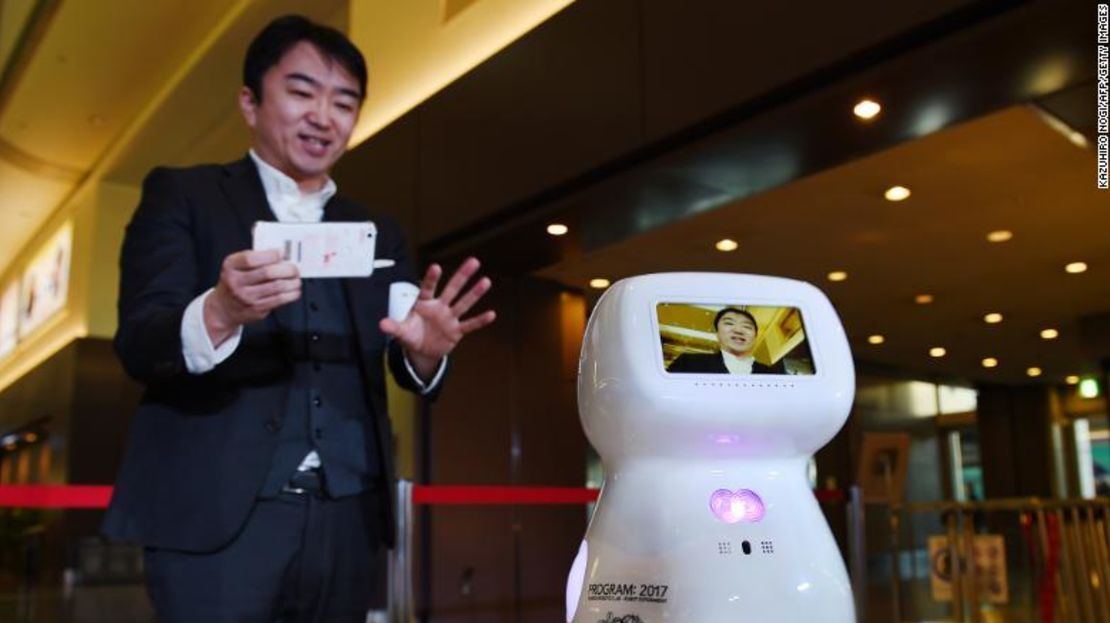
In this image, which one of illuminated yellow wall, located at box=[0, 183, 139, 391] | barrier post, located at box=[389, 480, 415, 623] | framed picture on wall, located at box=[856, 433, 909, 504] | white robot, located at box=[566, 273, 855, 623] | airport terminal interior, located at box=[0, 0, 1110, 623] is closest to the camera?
white robot, located at box=[566, 273, 855, 623]

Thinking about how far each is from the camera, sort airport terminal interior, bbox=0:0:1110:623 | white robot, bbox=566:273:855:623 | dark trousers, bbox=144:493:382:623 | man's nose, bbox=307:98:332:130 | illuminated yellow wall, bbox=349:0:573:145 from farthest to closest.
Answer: illuminated yellow wall, bbox=349:0:573:145 → airport terminal interior, bbox=0:0:1110:623 → man's nose, bbox=307:98:332:130 → white robot, bbox=566:273:855:623 → dark trousers, bbox=144:493:382:623

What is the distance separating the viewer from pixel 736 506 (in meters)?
1.28

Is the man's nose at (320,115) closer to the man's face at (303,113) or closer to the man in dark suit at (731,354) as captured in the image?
the man's face at (303,113)

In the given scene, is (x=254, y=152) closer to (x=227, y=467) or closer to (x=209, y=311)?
(x=209, y=311)

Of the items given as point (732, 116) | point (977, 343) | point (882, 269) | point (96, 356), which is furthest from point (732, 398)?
point (96, 356)

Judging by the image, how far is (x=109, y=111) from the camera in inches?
286

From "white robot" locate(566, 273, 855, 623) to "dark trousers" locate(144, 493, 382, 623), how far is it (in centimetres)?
33

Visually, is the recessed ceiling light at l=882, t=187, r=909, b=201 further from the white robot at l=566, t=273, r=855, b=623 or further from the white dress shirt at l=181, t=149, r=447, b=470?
the white dress shirt at l=181, t=149, r=447, b=470

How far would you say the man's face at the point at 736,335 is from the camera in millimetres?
1356

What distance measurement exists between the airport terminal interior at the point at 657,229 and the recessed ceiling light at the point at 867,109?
0.01 meters

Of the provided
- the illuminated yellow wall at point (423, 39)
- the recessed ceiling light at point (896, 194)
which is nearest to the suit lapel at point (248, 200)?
the illuminated yellow wall at point (423, 39)

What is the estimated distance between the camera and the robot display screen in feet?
4.42

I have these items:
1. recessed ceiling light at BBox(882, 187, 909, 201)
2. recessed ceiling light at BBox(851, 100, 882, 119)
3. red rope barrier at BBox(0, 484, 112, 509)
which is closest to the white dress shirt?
red rope barrier at BBox(0, 484, 112, 509)

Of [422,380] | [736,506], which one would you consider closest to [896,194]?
[736,506]
